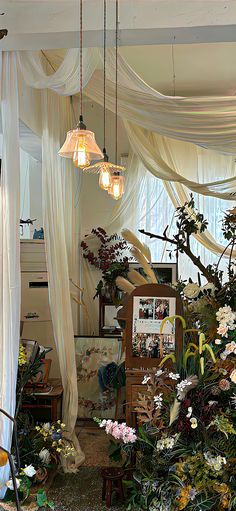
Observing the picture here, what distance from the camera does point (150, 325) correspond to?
107 inches

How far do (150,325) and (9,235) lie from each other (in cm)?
108

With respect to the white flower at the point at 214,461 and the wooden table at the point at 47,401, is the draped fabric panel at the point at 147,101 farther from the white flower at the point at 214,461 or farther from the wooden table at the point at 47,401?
the wooden table at the point at 47,401

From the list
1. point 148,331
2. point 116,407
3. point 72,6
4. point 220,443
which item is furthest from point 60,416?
point 72,6

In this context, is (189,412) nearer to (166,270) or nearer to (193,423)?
(193,423)

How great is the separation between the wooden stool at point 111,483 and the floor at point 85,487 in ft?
0.20

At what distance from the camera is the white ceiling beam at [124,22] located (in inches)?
98.2

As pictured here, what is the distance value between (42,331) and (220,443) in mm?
2335

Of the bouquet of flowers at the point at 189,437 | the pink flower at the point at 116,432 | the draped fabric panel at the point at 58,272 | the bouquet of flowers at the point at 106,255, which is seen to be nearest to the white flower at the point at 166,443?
the bouquet of flowers at the point at 189,437

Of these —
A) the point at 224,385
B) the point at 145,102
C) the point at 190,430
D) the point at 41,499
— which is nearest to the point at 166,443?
the point at 190,430

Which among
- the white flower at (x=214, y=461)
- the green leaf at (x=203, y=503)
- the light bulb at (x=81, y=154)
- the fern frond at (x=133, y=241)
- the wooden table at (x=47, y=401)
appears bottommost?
the green leaf at (x=203, y=503)

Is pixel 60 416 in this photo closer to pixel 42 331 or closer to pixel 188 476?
pixel 42 331

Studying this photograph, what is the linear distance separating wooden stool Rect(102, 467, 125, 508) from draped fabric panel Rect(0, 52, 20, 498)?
2.05 ft

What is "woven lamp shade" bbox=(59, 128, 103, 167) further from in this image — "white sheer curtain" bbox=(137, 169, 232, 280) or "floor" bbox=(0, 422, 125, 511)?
"white sheer curtain" bbox=(137, 169, 232, 280)

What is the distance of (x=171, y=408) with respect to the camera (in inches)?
94.4
